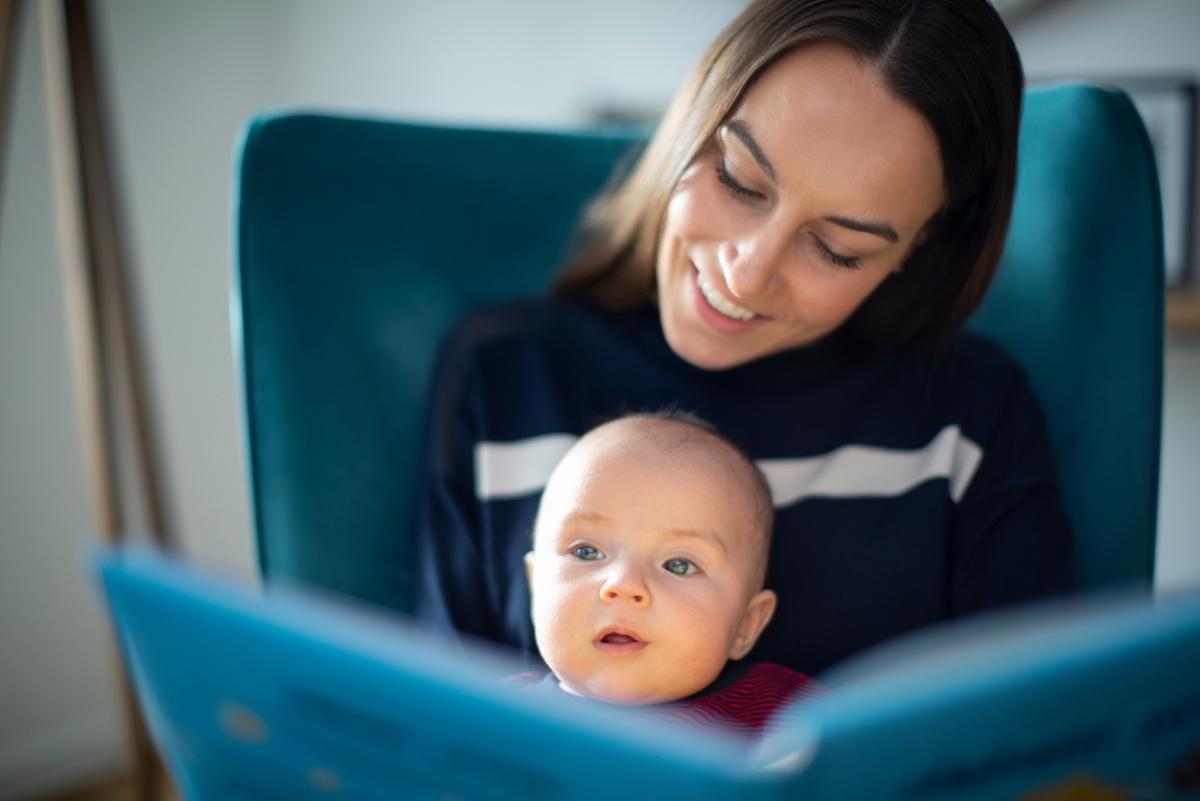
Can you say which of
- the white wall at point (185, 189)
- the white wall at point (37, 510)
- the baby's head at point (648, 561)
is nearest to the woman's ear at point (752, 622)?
the baby's head at point (648, 561)

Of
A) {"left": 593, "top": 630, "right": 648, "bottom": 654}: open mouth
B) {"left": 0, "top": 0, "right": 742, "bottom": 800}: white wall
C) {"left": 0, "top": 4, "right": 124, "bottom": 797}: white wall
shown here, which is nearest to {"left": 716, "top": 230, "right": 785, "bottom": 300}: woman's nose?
{"left": 593, "top": 630, "right": 648, "bottom": 654}: open mouth

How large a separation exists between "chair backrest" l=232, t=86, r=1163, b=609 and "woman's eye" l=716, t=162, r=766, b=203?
35 cm

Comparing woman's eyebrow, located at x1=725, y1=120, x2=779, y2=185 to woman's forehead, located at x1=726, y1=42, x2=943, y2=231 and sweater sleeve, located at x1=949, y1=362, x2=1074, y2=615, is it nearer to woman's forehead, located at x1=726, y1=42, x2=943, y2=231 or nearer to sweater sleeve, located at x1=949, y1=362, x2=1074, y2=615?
woman's forehead, located at x1=726, y1=42, x2=943, y2=231

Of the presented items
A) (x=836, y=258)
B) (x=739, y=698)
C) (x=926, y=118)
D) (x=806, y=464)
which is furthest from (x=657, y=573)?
(x=926, y=118)

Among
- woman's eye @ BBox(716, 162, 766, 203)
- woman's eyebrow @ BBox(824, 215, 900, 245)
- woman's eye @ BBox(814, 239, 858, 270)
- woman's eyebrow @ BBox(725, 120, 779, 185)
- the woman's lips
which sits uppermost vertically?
woman's eyebrow @ BBox(725, 120, 779, 185)

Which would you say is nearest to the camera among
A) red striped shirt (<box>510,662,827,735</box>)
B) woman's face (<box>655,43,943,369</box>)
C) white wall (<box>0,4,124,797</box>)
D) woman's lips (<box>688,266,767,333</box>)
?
red striped shirt (<box>510,662,827,735</box>)

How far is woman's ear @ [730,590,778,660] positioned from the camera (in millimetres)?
923

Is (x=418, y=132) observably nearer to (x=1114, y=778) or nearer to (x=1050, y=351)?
(x=1050, y=351)

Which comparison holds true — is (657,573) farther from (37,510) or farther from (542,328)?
(37,510)

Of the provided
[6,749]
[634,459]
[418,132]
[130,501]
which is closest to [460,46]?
[418,132]

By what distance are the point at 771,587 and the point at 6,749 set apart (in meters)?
1.63

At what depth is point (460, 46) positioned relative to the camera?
207 cm

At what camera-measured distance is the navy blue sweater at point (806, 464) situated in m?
0.97

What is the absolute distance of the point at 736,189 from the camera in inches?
37.5
